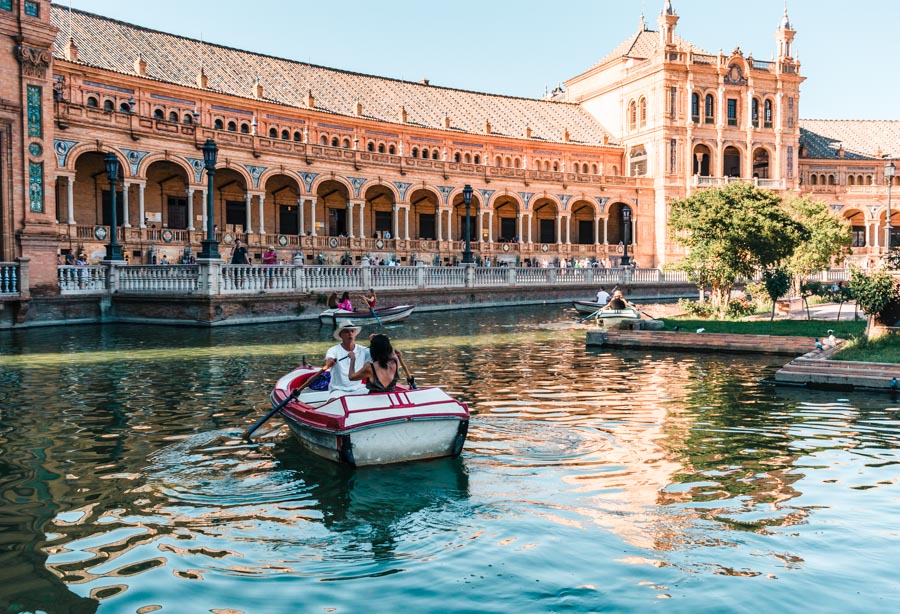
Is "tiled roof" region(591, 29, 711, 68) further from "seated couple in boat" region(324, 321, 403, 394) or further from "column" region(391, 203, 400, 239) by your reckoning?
"seated couple in boat" region(324, 321, 403, 394)

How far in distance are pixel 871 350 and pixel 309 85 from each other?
43452mm

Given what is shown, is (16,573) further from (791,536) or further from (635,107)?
(635,107)

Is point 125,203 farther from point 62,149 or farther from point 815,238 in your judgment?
point 815,238

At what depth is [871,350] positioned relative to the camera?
1513 centimetres

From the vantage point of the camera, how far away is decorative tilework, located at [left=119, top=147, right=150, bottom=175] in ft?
117

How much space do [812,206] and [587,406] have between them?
1355 inches

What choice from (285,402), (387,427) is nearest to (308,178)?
(285,402)

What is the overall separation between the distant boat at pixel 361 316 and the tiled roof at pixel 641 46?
4653cm

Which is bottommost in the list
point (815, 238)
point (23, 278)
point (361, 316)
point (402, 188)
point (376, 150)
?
point (361, 316)

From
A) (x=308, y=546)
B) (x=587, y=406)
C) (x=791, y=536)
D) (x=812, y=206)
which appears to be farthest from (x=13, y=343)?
(x=812, y=206)

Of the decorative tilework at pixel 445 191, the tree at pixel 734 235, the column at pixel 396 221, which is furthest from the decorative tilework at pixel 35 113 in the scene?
the decorative tilework at pixel 445 191

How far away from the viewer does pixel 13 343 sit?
19797 millimetres

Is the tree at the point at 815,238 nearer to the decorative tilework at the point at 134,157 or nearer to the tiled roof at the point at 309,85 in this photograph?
the tiled roof at the point at 309,85

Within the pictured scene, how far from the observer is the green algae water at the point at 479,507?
5.43 metres
